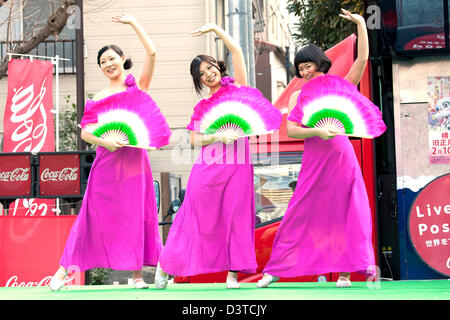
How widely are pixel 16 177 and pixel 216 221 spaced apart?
3.77 m

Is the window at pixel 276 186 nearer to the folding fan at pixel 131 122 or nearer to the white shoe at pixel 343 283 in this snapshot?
the white shoe at pixel 343 283

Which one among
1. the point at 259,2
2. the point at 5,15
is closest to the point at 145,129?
the point at 5,15

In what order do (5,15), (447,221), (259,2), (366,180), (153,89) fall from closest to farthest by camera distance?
1. (447,221)
2. (366,180)
3. (5,15)
4. (153,89)
5. (259,2)

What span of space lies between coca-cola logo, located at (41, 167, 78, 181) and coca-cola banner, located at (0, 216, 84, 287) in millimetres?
408

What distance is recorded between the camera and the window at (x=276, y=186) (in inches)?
261

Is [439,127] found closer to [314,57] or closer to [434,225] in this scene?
[434,225]

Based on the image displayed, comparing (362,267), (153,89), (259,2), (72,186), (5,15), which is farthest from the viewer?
(259,2)

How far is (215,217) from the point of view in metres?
5.05

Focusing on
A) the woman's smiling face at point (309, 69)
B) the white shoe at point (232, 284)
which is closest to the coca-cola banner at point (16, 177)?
the white shoe at point (232, 284)

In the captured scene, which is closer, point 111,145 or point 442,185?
point 111,145

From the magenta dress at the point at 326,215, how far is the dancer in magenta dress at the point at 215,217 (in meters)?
0.29
